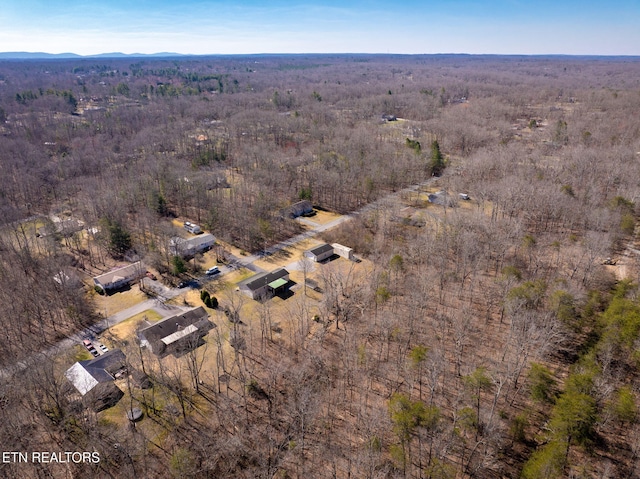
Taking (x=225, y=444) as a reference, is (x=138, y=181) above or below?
above

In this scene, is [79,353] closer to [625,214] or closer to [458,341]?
[458,341]

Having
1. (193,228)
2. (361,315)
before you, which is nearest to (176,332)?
(361,315)

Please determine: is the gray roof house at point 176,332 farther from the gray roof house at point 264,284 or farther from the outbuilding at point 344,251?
the outbuilding at point 344,251

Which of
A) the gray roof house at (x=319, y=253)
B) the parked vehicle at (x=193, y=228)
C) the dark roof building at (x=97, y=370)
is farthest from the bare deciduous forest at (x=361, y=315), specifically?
the gray roof house at (x=319, y=253)

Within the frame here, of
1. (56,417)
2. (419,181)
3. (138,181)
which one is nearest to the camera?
(56,417)

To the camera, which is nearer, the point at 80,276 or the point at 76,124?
the point at 80,276

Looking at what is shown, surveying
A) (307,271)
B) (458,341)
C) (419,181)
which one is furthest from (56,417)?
(419,181)

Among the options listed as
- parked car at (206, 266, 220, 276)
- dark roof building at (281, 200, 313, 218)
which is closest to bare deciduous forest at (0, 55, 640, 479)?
dark roof building at (281, 200, 313, 218)

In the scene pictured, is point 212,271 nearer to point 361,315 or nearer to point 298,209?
point 361,315
